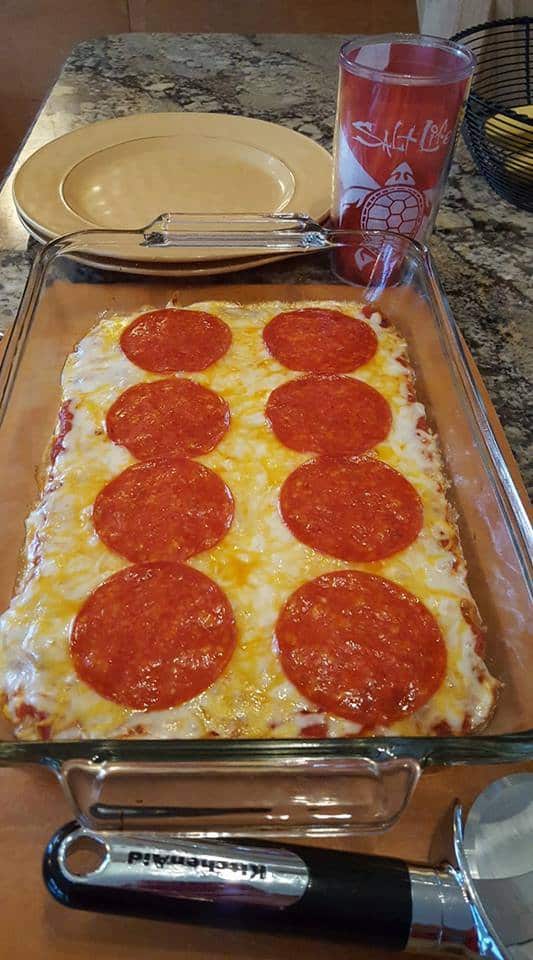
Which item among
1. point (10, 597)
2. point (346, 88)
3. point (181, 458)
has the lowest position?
point (10, 597)

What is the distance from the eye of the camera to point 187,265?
5.97 feet

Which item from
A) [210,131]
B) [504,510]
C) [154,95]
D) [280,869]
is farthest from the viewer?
[154,95]

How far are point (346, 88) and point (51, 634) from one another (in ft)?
4.35

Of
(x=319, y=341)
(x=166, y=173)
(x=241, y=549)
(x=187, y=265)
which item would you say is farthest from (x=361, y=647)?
(x=166, y=173)

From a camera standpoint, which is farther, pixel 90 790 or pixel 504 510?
pixel 504 510

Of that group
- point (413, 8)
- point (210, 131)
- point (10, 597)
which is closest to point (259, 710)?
point (10, 597)

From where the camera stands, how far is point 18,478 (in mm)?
1506

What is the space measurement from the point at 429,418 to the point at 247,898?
1068 millimetres

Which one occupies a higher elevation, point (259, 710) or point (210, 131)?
point (210, 131)

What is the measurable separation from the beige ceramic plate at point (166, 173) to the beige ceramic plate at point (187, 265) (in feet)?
0.14

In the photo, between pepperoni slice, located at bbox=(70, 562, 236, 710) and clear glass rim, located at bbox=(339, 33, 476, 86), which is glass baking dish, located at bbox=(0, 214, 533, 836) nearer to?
pepperoni slice, located at bbox=(70, 562, 236, 710)

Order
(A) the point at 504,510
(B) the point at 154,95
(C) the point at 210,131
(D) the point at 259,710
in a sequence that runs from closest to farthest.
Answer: (D) the point at 259,710 → (A) the point at 504,510 → (C) the point at 210,131 → (B) the point at 154,95

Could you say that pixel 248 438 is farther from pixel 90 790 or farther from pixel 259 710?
pixel 90 790

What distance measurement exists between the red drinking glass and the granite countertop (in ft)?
0.85
